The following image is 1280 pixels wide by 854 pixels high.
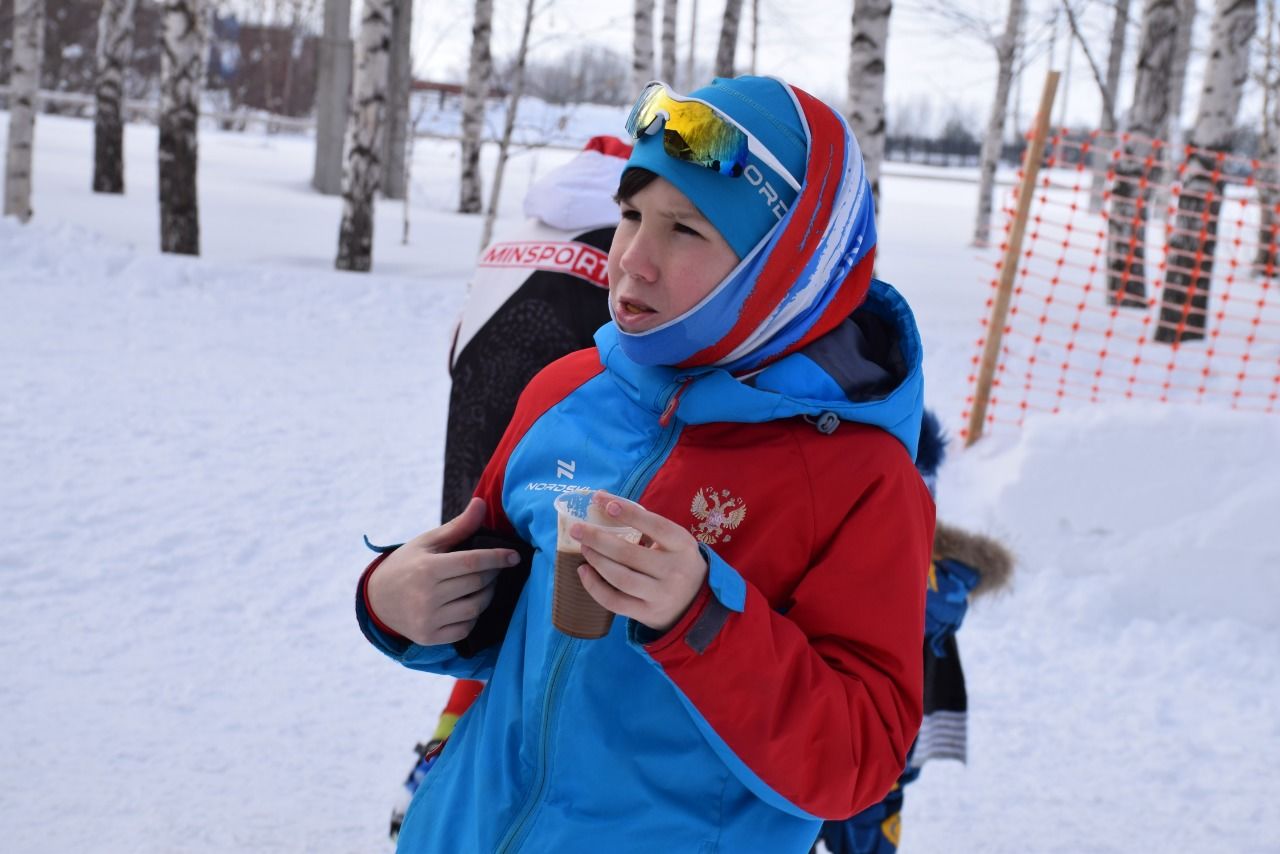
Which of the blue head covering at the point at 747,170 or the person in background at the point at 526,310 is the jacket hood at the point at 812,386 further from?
the person in background at the point at 526,310

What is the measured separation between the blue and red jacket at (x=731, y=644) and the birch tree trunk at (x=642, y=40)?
13216 mm

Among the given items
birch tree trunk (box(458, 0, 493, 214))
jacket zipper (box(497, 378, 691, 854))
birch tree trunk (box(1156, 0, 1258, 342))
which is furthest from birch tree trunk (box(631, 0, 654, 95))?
jacket zipper (box(497, 378, 691, 854))

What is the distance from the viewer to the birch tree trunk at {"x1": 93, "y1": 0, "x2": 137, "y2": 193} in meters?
16.1

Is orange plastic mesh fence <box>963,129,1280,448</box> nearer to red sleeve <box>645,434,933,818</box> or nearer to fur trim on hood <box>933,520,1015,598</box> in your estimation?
fur trim on hood <box>933,520,1015,598</box>

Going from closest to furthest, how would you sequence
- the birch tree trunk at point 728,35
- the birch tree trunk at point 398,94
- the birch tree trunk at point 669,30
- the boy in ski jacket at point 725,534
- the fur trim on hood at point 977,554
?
the boy in ski jacket at point 725,534
the fur trim on hood at point 977,554
the birch tree trunk at point 728,35
the birch tree trunk at point 669,30
the birch tree trunk at point 398,94

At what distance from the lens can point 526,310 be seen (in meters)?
2.34

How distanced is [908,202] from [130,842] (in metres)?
26.7

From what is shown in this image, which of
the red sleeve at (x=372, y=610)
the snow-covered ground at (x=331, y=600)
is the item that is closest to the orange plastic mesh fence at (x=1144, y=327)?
the snow-covered ground at (x=331, y=600)

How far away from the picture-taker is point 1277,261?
56.9 ft

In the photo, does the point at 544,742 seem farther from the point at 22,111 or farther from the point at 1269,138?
the point at 1269,138

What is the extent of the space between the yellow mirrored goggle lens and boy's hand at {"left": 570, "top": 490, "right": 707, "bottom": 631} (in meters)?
0.47

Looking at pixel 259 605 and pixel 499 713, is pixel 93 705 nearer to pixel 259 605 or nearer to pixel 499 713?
pixel 259 605

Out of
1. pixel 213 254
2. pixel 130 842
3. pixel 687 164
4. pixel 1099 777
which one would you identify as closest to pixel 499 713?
pixel 687 164

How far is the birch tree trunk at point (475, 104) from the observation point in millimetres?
16219
